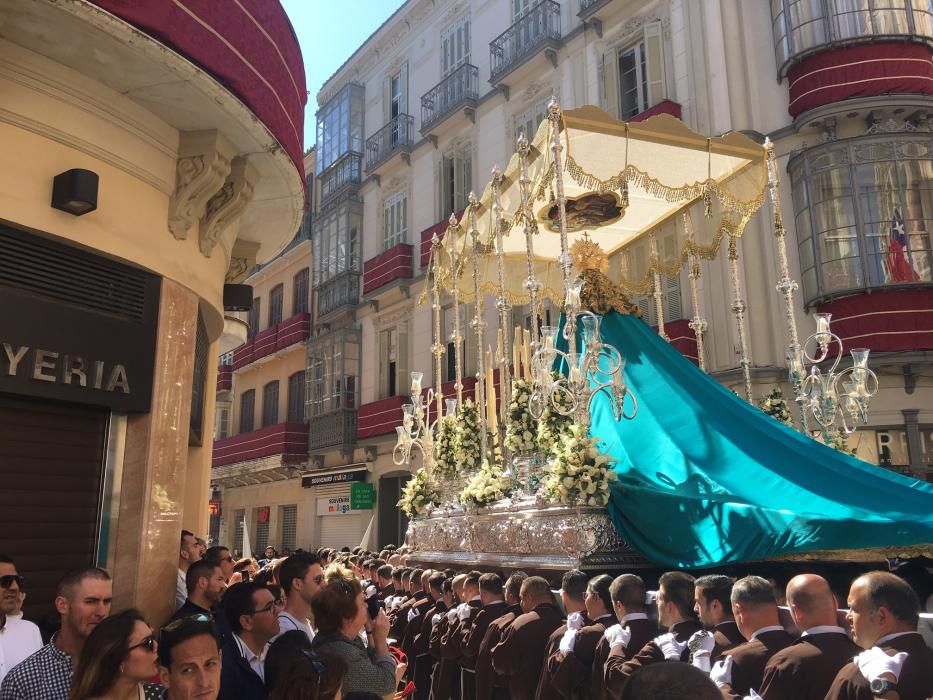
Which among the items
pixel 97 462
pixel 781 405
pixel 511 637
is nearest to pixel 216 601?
pixel 97 462

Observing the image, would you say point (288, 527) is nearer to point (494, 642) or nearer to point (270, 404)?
point (270, 404)

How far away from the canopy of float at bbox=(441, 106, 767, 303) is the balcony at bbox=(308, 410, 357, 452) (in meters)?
10.8

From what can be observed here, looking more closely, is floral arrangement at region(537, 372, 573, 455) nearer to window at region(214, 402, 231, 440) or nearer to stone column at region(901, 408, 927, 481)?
stone column at region(901, 408, 927, 481)

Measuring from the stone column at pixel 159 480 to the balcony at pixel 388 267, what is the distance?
1549 cm

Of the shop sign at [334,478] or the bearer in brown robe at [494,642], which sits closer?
the bearer in brown robe at [494,642]

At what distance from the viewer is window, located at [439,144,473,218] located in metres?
20.5

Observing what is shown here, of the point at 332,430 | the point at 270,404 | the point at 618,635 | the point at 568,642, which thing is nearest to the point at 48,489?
the point at 568,642

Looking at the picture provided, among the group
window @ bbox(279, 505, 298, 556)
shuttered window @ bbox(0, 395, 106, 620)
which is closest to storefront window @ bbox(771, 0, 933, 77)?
shuttered window @ bbox(0, 395, 106, 620)

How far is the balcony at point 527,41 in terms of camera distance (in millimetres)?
17688

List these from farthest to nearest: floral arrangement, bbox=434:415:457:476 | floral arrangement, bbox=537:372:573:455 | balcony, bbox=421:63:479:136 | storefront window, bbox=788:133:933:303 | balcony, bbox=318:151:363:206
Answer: balcony, bbox=318:151:363:206 < balcony, bbox=421:63:479:136 < storefront window, bbox=788:133:933:303 < floral arrangement, bbox=434:415:457:476 < floral arrangement, bbox=537:372:573:455

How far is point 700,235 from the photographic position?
11250mm

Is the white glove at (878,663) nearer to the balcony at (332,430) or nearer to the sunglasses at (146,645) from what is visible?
the sunglasses at (146,645)

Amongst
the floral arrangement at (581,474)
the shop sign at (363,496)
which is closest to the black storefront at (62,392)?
the floral arrangement at (581,474)

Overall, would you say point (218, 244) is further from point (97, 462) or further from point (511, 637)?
point (511, 637)
